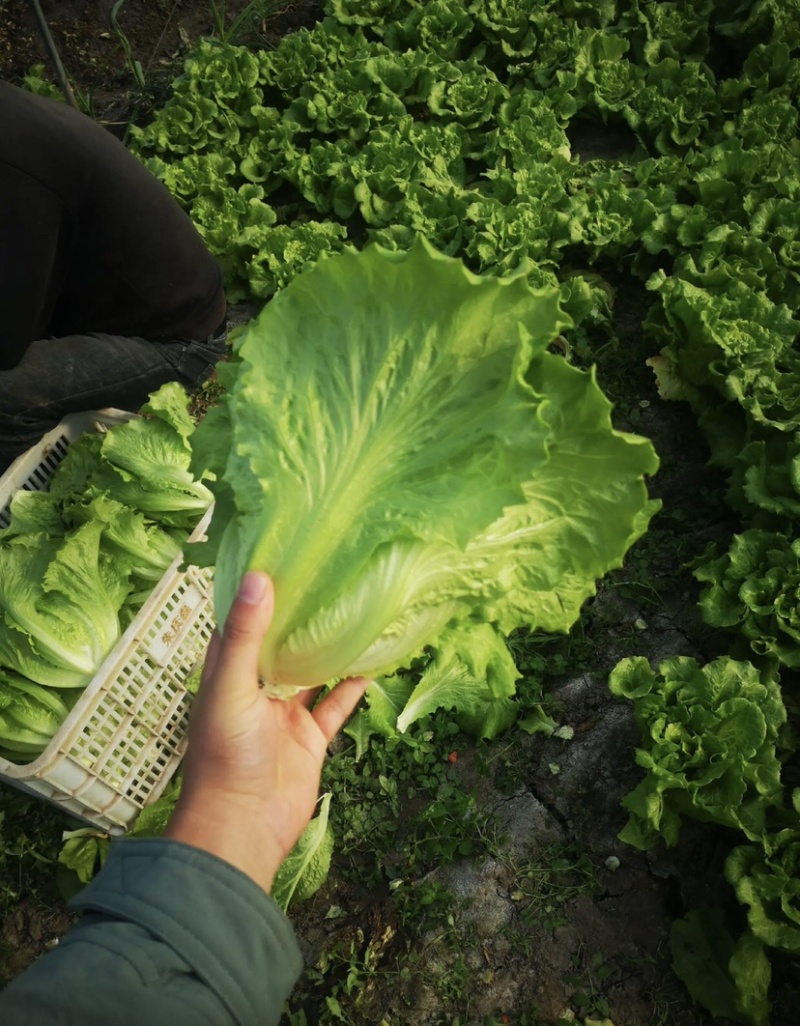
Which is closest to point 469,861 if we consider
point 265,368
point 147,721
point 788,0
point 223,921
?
point 147,721

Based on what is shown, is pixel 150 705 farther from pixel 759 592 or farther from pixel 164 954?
pixel 759 592

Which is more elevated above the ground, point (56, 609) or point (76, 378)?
point (76, 378)

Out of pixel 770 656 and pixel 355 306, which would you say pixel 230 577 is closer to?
pixel 355 306

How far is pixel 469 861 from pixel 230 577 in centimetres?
201

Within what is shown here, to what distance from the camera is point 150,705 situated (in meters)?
3.33

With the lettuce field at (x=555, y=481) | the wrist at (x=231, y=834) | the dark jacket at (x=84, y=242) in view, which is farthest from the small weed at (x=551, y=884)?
the dark jacket at (x=84, y=242)

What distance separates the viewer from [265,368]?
1.95m

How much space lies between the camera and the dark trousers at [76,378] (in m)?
3.80

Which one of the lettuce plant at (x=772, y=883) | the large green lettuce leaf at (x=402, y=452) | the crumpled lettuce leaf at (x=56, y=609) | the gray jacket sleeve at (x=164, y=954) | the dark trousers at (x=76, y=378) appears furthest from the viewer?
the dark trousers at (x=76, y=378)

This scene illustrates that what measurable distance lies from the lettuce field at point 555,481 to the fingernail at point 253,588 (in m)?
0.18

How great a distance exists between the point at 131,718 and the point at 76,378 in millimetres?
1768

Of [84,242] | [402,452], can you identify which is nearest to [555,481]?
[402,452]

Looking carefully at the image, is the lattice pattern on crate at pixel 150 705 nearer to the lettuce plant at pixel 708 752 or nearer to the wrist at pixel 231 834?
the wrist at pixel 231 834

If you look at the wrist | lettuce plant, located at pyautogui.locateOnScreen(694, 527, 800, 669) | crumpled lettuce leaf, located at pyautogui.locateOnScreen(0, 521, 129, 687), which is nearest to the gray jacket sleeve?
the wrist
